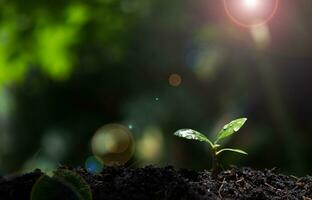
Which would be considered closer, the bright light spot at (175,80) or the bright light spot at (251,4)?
the bright light spot at (251,4)

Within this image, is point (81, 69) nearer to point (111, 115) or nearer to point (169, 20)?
point (111, 115)

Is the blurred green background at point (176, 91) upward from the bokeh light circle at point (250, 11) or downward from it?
downward

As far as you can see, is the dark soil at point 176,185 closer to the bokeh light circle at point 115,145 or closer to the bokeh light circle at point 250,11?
the bokeh light circle at point 115,145

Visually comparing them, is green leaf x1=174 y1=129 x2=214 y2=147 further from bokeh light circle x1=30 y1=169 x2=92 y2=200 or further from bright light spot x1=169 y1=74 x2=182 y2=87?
bright light spot x1=169 y1=74 x2=182 y2=87

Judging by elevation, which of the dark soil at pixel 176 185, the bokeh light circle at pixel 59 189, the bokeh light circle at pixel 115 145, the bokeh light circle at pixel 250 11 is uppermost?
the bokeh light circle at pixel 250 11

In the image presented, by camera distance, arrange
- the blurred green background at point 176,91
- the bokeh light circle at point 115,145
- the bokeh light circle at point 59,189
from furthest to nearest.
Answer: the blurred green background at point 176,91 < the bokeh light circle at point 115,145 < the bokeh light circle at point 59,189

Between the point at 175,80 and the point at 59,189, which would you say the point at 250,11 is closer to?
the point at 175,80

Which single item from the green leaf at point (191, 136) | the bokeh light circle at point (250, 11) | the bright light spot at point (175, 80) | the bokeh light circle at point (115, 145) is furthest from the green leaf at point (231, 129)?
the bright light spot at point (175, 80)

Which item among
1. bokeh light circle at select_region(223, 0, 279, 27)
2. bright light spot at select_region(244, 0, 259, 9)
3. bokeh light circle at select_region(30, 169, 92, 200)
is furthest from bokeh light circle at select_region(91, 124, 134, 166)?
bokeh light circle at select_region(30, 169, 92, 200)
